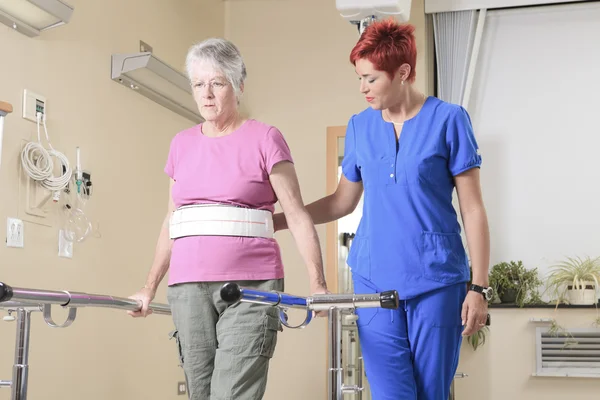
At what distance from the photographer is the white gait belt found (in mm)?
1882

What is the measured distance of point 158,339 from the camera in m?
4.55

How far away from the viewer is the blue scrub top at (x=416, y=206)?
6.29ft

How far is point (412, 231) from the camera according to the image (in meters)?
1.93

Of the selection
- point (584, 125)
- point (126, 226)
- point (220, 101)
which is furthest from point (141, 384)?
point (584, 125)

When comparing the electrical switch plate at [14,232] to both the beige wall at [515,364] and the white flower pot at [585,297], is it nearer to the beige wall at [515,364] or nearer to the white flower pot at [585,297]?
the beige wall at [515,364]

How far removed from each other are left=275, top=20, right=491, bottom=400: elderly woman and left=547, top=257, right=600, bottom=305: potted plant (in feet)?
10.3

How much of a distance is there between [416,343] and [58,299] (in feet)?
2.72

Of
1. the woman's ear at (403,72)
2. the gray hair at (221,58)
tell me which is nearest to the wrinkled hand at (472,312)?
the woman's ear at (403,72)

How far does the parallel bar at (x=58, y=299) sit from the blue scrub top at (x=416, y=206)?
0.58 metres

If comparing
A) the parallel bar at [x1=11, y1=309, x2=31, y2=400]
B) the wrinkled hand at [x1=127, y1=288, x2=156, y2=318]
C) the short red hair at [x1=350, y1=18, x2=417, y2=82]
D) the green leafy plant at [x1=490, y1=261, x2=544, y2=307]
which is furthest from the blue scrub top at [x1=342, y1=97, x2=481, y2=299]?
the green leafy plant at [x1=490, y1=261, x2=544, y2=307]

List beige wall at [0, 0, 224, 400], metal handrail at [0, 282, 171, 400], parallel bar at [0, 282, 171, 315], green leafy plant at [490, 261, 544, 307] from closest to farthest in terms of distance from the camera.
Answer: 1. parallel bar at [0, 282, 171, 315]
2. metal handrail at [0, 282, 171, 400]
3. beige wall at [0, 0, 224, 400]
4. green leafy plant at [490, 261, 544, 307]

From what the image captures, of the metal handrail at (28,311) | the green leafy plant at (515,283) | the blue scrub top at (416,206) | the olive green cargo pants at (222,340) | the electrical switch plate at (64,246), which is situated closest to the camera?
the metal handrail at (28,311)

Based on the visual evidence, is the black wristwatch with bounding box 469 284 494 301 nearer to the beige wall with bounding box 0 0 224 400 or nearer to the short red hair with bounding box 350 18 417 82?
the short red hair with bounding box 350 18 417 82

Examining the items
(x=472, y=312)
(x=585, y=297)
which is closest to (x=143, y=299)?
(x=472, y=312)
